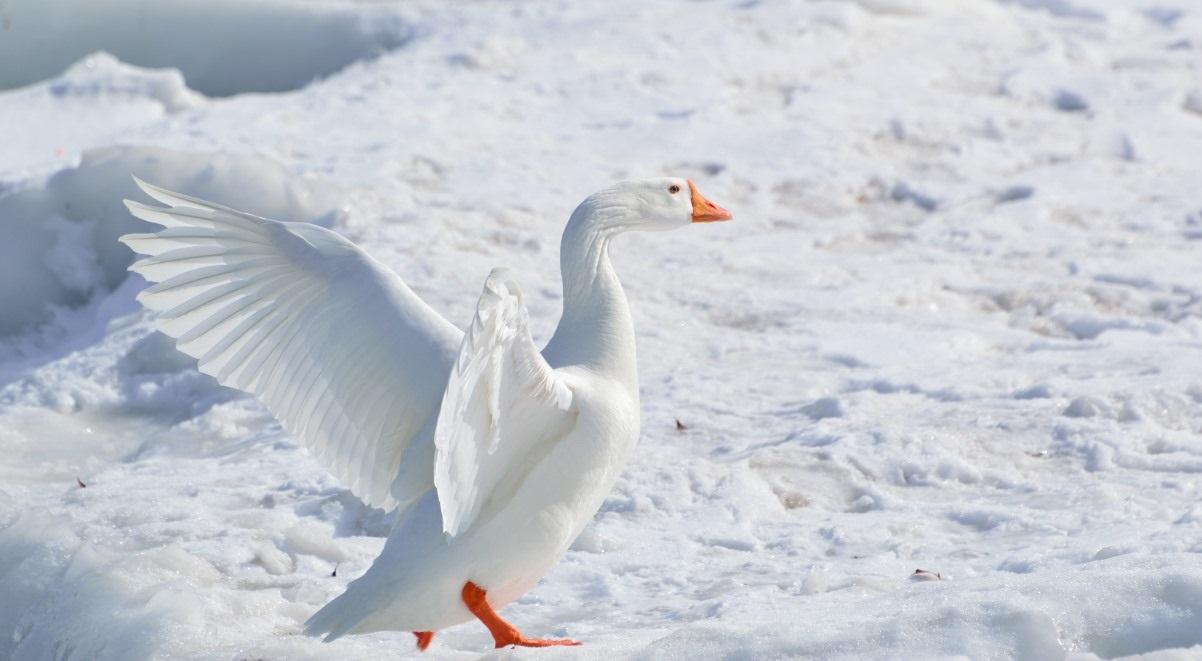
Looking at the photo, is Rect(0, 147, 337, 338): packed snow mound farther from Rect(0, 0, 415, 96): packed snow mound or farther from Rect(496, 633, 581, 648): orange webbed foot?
Rect(496, 633, 581, 648): orange webbed foot

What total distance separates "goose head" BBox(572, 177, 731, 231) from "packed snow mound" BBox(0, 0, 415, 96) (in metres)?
6.41

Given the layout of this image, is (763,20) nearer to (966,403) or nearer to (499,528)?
(966,403)

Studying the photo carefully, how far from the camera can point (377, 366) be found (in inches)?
144

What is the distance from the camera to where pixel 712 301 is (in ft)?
20.8

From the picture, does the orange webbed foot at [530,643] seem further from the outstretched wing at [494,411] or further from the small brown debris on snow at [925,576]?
the small brown debris on snow at [925,576]

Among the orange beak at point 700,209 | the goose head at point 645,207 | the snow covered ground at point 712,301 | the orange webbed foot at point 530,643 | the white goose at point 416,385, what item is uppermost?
the goose head at point 645,207

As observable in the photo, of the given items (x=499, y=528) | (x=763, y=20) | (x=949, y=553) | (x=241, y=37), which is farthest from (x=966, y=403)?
(x=241, y=37)

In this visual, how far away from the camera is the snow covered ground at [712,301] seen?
386 cm

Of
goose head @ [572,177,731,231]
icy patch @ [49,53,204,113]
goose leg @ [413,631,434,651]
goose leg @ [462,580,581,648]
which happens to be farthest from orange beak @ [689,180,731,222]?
icy patch @ [49,53,204,113]

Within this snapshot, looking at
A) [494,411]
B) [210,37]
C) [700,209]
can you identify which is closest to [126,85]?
[210,37]

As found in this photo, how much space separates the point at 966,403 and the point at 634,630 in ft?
6.52

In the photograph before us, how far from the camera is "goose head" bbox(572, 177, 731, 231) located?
11.8 feet

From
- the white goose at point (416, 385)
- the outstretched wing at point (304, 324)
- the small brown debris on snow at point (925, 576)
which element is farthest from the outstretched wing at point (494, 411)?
the small brown debris on snow at point (925, 576)

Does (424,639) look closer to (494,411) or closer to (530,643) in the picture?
(530,643)
